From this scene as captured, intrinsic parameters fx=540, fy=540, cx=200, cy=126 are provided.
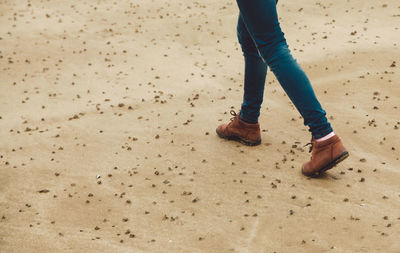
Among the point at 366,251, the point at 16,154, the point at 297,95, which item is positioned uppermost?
the point at 297,95

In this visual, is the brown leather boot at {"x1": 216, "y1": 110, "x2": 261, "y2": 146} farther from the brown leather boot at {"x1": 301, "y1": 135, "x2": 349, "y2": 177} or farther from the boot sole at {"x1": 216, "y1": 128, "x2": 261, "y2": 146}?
the brown leather boot at {"x1": 301, "y1": 135, "x2": 349, "y2": 177}

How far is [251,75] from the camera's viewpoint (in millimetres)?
3352

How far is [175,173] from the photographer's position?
3.26m

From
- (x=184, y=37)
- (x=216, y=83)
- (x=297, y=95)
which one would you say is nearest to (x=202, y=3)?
(x=184, y=37)

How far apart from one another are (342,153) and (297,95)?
388mm

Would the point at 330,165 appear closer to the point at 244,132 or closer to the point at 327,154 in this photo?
the point at 327,154

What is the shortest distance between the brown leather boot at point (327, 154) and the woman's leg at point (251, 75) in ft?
1.99

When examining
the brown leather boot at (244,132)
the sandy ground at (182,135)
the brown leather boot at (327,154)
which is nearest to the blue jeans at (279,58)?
the brown leather boot at (327,154)

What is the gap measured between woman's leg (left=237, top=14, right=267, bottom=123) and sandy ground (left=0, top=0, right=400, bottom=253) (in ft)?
0.81

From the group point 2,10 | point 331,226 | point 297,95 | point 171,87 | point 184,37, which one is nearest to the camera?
point 331,226

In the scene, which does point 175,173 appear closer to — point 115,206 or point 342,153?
point 115,206

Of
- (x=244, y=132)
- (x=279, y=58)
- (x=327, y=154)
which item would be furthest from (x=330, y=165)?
(x=244, y=132)

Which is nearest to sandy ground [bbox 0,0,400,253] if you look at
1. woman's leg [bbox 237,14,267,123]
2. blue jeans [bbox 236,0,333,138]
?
woman's leg [bbox 237,14,267,123]

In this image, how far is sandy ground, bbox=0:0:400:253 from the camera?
2623 mm
